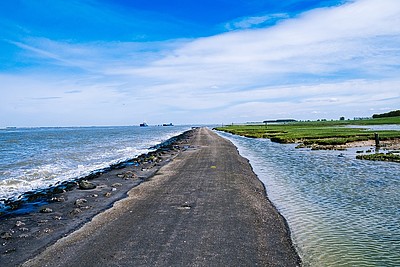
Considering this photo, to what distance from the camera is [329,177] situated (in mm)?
25047

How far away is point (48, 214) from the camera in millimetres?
15648

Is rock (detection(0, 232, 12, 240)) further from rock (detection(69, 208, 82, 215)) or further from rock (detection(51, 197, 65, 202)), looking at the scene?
rock (detection(51, 197, 65, 202))

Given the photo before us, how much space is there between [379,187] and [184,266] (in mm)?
16380

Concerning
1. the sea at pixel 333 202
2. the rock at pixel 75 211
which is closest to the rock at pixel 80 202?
the rock at pixel 75 211

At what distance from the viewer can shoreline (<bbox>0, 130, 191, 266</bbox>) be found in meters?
11.1

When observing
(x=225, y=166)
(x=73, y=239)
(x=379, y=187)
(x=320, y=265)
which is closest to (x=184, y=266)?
(x=320, y=265)

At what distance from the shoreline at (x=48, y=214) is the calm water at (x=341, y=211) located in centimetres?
874

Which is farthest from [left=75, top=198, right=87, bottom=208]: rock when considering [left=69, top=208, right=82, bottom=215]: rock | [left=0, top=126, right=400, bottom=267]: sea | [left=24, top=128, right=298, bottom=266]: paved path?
[left=0, top=126, right=400, bottom=267]: sea

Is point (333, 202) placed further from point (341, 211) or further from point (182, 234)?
point (182, 234)

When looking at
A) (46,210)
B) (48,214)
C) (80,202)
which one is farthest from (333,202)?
(46,210)

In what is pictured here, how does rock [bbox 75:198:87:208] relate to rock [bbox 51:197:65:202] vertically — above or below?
above

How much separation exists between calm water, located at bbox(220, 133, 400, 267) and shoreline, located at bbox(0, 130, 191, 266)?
8.74m

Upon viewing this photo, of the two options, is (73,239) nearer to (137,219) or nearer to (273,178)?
(137,219)

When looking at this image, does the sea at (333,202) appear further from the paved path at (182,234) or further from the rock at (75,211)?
the rock at (75,211)
